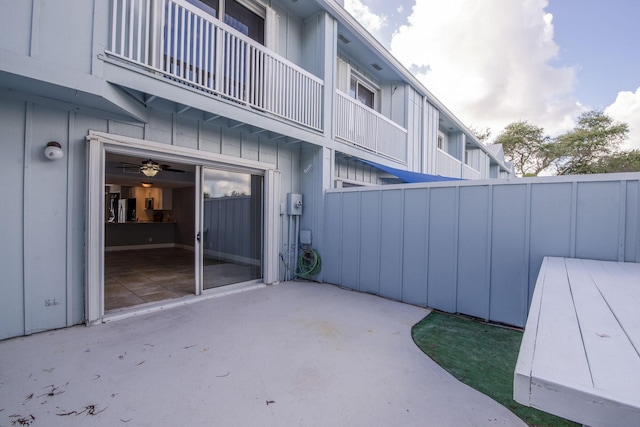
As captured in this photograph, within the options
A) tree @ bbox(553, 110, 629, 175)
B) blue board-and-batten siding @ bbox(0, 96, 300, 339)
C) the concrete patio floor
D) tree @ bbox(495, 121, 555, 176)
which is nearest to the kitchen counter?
blue board-and-batten siding @ bbox(0, 96, 300, 339)

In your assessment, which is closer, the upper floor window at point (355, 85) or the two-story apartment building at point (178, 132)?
the two-story apartment building at point (178, 132)

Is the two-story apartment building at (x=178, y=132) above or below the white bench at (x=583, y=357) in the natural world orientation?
above

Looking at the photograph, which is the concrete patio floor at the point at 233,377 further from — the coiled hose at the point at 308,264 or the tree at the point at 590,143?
the tree at the point at 590,143

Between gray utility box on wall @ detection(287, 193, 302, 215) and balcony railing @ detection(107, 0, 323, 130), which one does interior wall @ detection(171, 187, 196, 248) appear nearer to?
gray utility box on wall @ detection(287, 193, 302, 215)

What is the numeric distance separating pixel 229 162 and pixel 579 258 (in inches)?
197

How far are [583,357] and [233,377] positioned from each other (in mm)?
2330

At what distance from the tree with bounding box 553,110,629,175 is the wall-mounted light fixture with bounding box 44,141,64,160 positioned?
29.9m

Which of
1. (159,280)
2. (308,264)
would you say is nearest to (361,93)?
(308,264)

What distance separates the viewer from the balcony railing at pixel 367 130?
19.9 ft

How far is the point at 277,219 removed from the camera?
5469 mm

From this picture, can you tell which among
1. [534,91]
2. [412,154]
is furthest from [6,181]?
[534,91]

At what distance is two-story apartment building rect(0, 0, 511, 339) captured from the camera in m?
2.86

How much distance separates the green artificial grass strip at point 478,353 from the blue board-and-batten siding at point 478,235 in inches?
15.6

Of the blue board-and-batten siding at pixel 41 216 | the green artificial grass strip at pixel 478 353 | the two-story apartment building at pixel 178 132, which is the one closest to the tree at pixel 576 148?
the two-story apartment building at pixel 178 132
